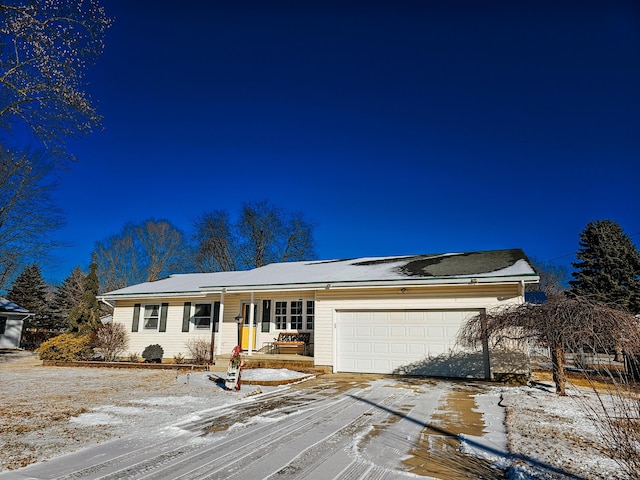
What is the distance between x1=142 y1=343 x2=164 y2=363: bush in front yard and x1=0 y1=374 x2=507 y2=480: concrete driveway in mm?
9949

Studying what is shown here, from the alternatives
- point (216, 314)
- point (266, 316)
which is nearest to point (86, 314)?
point (216, 314)

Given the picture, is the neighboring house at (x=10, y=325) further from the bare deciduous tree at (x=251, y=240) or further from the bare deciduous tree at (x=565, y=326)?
the bare deciduous tree at (x=565, y=326)

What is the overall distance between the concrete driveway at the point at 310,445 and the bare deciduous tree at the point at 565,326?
1.98 m

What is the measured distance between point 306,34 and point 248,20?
234 cm

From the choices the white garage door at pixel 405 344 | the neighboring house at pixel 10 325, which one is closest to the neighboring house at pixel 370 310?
the white garage door at pixel 405 344

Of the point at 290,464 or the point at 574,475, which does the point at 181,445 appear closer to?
the point at 290,464

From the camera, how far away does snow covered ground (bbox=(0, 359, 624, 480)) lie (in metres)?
3.99

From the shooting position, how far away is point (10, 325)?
24.8 m

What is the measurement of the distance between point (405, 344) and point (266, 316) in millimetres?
5955

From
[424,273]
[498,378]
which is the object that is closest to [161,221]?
[424,273]

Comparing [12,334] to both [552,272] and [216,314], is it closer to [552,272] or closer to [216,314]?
[216,314]

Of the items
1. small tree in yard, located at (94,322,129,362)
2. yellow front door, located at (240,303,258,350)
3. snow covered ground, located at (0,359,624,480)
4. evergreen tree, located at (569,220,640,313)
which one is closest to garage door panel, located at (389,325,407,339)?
snow covered ground, located at (0,359,624,480)

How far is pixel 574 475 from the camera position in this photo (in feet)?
11.2

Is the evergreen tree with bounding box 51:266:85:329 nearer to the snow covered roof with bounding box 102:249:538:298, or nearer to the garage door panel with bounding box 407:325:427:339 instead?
the snow covered roof with bounding box 102:249:538:298
